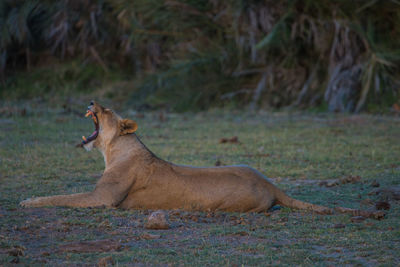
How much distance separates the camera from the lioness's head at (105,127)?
5.84 metres

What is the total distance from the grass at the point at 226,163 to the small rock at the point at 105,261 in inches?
2.2

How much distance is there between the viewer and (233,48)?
16.3 metres

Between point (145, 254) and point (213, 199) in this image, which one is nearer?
point (145, 254)

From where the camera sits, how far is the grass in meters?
3.98

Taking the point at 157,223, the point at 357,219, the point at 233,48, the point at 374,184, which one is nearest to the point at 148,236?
the point at 157,223

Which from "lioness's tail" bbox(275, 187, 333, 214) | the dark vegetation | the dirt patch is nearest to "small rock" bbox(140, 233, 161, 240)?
the dirt patch

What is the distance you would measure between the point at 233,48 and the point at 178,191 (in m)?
11.5

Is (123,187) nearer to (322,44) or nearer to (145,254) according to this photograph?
(145,254)

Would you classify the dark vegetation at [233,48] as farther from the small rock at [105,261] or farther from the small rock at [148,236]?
the small rock at [105,261]

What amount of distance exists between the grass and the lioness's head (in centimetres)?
84

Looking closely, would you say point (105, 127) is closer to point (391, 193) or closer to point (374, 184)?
point (391, 193)

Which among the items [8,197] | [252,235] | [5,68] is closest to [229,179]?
[252,235]

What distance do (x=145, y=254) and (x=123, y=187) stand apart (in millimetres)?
1457

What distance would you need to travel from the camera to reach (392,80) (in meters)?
14.6
